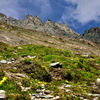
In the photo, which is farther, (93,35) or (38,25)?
(93,35)

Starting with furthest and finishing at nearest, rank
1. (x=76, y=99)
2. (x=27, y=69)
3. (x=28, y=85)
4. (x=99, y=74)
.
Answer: (x=99, y=74), (x=27, y=69), (x=28, y=85), (x=76, y=99)

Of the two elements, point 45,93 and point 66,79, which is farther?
point 66,79

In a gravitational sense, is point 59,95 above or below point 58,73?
below

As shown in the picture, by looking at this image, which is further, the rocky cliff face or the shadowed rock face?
the shadowed rock face

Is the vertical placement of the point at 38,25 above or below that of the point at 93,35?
above

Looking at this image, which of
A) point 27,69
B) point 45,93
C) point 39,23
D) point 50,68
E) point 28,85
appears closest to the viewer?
point 45,93

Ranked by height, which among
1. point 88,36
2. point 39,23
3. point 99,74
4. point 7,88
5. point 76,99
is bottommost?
point 76,99

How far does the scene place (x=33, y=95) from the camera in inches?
295

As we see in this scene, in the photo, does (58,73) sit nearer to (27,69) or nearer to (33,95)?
(27,69)

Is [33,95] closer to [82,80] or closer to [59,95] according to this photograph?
[59,95]

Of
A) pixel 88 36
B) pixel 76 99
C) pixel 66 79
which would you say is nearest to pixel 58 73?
pixel 66 79

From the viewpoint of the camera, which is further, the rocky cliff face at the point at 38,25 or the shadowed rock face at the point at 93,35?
the shadowed rock face at the point at 93,35

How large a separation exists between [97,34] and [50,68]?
126431 mm

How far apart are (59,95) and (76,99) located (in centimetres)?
95
